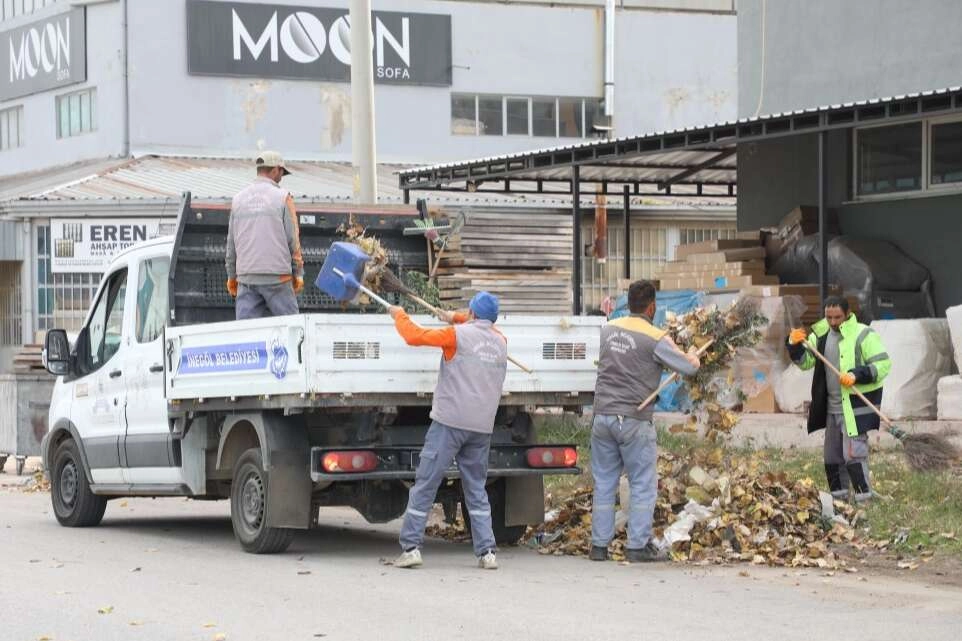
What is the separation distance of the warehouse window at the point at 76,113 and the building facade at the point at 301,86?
0.17ft

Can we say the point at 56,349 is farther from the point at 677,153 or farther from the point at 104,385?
the point at 677,153

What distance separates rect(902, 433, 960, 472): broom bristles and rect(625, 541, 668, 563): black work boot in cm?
261

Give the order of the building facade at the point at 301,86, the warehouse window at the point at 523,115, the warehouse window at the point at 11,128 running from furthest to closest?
1. the warehouse window at the point at 11,128
2. the warehouse window at the point at 523,115
3. the building facade at the point at 301,86

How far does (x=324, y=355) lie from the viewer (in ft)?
A: 38.1

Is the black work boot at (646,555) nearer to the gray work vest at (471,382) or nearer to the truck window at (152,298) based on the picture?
the gray work vest at (471,382)

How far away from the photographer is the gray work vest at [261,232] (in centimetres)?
1306

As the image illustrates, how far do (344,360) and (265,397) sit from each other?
75 cm

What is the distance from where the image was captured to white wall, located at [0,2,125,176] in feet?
132

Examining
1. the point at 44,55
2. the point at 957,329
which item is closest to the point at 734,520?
the point at 957,329

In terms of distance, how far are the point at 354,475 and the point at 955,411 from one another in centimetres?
716

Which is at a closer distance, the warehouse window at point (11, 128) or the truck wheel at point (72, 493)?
the truck wheel at point (72, 493)

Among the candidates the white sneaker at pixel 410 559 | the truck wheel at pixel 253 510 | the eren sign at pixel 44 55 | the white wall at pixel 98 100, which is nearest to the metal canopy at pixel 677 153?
the white sneaker at pixel 410 559

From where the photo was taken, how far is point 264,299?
13.3m

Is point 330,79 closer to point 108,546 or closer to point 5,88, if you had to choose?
point 5,88
